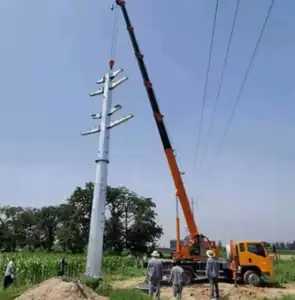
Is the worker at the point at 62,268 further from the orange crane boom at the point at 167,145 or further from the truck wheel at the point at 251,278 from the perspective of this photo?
the truck wheel at the point at 251,278

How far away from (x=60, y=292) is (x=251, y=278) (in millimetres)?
10884

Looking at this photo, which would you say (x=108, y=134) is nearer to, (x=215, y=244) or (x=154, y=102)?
(x=154, y=102)

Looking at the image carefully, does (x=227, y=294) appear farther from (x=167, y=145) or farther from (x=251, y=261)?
(x=167, y=145)

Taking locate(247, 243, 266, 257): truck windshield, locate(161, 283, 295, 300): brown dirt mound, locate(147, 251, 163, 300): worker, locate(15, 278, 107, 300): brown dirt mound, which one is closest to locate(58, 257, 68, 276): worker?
locate(161, 283, 295, 300): brown dirt mound

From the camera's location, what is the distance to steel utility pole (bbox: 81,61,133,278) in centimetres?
1894

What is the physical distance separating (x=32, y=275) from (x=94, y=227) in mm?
5726

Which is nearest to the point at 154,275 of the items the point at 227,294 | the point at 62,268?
the point at 227,294

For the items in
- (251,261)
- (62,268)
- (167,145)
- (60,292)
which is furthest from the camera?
(62,268)

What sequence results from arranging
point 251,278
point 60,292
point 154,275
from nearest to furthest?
point 60,292, point 154,275, point 251,278

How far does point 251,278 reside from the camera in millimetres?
18656

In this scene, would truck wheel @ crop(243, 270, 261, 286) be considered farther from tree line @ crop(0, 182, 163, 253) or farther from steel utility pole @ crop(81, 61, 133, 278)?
tree line @ crop(0, 182, 163, 253)

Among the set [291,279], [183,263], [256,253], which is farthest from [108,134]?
[291,279]

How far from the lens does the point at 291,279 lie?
23.1 m

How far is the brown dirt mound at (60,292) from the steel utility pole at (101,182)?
6674 millimetres
